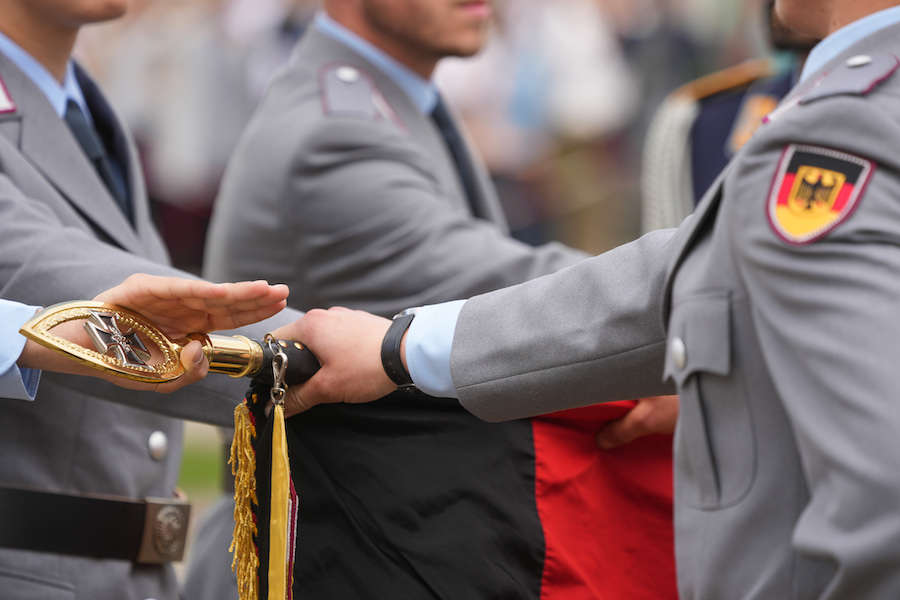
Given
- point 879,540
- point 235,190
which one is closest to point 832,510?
point 879,540

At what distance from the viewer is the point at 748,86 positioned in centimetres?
395

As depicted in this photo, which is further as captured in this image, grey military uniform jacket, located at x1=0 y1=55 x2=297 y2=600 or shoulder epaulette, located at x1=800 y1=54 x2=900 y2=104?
grey military uniform jacket, located at x1=0 y1=55 x2=297 y2=600

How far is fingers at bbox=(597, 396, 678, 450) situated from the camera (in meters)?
2.04

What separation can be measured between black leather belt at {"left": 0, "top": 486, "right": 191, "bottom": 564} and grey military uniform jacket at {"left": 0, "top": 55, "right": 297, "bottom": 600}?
0.06 ft

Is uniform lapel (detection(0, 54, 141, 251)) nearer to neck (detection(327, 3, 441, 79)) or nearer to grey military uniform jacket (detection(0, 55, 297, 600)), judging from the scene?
grey military uniform jacket (detection(0, 55, 297, 600))

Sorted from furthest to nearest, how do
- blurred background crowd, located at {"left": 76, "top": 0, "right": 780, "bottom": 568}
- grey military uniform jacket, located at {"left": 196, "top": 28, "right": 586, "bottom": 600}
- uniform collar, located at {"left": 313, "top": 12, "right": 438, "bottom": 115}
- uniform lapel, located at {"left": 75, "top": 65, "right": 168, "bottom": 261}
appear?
blurred background crowd, located at {"left": 76, "top": 0, "right": 780, "bottom": 568} → uniform collar, located at {"left": 313, "top": 12, "right": 438, "bottom": 115} → grey military uniform jacket, located at {"left": 196, "top": 28, "right": 586, "bottom": 600} → uniform lapel, located at {"left": 75, "top": 65, "right": 168, "bottom": 261}

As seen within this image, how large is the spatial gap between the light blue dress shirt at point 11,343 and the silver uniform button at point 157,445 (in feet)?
1.23

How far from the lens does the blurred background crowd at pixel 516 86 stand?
9.11m

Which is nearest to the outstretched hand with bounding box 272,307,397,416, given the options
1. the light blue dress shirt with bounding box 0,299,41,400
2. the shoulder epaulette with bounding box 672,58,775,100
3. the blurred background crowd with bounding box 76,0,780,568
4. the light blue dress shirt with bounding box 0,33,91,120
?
the light blue dress shirt with bounding box 0,299,41,400

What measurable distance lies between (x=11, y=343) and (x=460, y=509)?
2.06 feet

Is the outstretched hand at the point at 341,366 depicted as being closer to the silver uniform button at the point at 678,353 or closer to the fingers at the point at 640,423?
the fingers at the point at 640,423

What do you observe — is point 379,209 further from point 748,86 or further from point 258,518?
point 748,86

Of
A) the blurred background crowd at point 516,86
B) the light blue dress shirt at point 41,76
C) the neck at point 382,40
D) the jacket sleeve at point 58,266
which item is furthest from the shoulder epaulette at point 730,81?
the blurred background crowd at point 516,86

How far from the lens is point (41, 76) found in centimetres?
238
